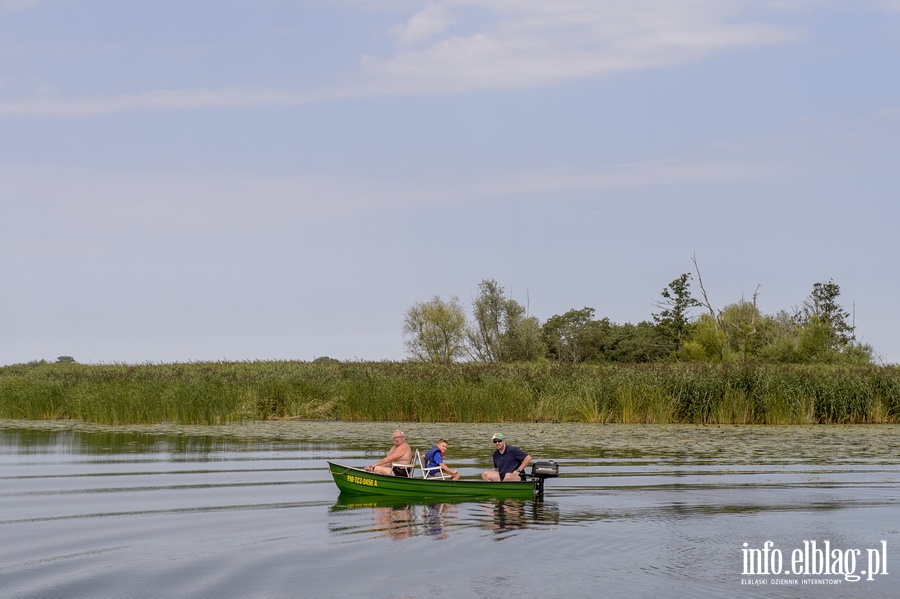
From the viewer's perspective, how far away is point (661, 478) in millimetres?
23062

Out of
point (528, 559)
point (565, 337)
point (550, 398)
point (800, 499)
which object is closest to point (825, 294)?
point (565, 337)

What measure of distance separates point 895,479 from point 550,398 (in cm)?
1641

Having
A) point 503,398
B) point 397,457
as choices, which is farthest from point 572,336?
point 397,457

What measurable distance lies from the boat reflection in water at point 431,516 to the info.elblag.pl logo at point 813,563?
3906mm

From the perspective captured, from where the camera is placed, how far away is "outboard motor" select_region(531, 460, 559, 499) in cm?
2012

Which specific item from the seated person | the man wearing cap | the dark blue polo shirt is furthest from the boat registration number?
the dark blue polo shirt

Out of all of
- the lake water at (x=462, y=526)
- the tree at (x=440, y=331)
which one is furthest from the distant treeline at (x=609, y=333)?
the lake water at (x=462, y=526)

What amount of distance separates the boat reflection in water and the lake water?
60 mm

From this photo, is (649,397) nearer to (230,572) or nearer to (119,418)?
(119,418)

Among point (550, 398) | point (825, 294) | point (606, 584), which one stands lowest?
point (606, 584)

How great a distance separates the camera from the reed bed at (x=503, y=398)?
36062 mm

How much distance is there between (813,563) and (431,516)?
6.87 m

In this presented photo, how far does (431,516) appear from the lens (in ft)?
62.3

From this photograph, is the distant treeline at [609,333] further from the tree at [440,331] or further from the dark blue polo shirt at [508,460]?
the dark blue polo shirt at [508,460]
